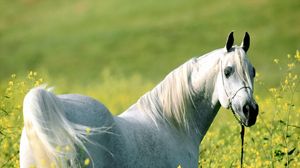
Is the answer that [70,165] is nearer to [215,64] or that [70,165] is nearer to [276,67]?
[215,64]

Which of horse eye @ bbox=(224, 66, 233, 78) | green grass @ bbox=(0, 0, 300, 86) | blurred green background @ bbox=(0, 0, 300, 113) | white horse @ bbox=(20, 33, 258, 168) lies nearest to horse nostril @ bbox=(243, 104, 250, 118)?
white horse @ bbox=(20, 33, 258, 168)

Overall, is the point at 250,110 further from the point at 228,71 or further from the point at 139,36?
the point at 139,36

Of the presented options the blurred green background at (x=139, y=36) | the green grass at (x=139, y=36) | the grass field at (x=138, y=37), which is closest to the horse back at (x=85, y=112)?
the grass field at (x=138, y=37)

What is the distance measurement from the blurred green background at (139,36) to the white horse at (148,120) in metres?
23.5

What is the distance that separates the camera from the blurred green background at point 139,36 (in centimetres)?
3719

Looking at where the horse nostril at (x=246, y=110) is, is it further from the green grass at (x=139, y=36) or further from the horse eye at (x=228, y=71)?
the green grass at (x=139, y=36)

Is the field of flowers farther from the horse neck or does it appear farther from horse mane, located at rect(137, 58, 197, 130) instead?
horse mane, located at rect(137, 58, 197, 130)

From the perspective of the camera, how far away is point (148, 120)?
7965 mm

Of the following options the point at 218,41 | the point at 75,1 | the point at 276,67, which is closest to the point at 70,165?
the point at 276,67

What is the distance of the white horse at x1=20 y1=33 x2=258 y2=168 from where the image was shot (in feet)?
22.3

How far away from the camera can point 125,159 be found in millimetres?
7297

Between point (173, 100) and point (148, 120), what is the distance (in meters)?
0.29

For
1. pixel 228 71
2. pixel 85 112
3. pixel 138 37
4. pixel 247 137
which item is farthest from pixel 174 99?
pixel 138 37

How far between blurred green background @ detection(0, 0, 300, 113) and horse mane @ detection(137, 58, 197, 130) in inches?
927
